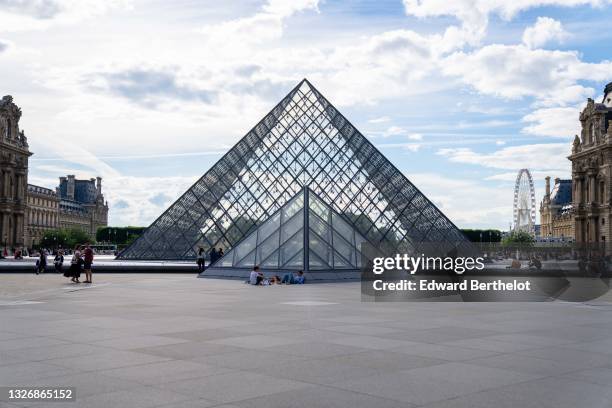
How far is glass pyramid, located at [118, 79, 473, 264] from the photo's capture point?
39.0 meters

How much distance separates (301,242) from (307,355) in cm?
1845

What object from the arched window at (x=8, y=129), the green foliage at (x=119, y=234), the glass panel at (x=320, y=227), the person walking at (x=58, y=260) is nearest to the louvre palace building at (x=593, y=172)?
the glass panel at (x=320, y=227)

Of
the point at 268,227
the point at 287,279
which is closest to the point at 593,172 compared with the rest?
the point at 268,227

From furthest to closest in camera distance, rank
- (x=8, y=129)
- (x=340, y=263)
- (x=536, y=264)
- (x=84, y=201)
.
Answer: (x=84, y=201), (x=8, y=129), (x=536, y=264), (x=340, y=263)

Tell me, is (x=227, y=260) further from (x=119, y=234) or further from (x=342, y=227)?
(x=119, y=234)

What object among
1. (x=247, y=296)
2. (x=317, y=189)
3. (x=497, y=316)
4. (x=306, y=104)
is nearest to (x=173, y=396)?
(x=497, y=316)

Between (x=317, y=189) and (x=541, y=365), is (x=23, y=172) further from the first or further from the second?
(x=541, y=365)

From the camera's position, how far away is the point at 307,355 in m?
8.27

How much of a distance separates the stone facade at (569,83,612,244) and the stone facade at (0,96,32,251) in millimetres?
71475

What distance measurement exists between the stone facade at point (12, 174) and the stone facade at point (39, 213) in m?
36.3

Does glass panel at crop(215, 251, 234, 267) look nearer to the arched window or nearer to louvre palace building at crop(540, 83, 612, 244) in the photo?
louvre palace building at crop(540, 83, 612, 244)

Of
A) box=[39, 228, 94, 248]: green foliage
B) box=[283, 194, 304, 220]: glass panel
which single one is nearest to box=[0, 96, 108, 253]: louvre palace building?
box=[39, 228, 94, 248]: green foliage

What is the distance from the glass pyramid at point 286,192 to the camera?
38969 mm

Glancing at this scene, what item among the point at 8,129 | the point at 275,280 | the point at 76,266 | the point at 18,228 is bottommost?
the point at 275,280
